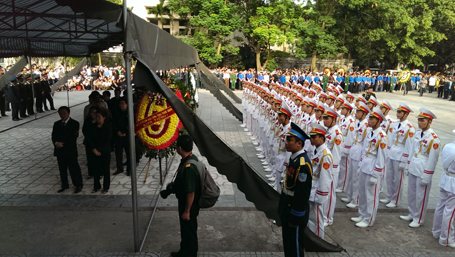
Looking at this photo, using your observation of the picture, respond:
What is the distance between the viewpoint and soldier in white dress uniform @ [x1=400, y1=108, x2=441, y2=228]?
18.4 feet

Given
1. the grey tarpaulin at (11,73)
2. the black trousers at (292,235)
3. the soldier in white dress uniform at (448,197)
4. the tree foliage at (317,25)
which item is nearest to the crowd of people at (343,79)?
the tree foliage at (317,25)

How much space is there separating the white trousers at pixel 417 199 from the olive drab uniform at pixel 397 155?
55 centimetres

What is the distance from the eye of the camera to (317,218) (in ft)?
16.7

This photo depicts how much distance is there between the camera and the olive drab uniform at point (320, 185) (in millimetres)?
4934

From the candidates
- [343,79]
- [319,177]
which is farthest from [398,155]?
[343,79]

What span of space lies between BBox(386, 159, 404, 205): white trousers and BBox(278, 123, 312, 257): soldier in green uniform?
347 centimetres

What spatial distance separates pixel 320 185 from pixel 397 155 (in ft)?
9.08

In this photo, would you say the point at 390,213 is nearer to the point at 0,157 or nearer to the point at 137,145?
the point at 137,145

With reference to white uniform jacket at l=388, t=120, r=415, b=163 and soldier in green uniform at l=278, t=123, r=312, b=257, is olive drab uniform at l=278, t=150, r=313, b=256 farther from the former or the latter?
white uniform jacket at l=388, t=120, r=415, b=163

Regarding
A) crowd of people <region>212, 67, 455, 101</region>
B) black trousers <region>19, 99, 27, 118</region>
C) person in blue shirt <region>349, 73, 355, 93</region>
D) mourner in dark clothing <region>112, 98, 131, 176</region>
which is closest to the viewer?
mourner in dark clothing <region>112, 98, 131, 176</region>

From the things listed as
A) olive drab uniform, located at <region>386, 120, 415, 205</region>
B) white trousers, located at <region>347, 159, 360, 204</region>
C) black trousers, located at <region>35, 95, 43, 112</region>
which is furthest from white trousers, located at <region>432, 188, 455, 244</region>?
black trousers, located at <region>35, 95, 43, 112</region>

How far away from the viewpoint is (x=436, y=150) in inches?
221

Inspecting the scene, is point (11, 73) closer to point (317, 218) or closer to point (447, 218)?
point (317, 218)

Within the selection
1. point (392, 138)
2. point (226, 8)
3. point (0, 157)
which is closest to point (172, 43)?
point (392, 138)
